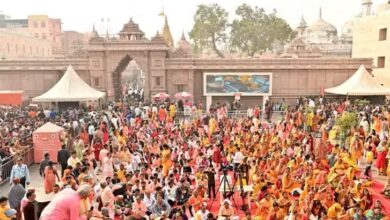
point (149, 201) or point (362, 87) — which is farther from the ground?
point (362, 87)

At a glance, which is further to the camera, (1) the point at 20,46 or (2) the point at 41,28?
(2) the point at 41,28

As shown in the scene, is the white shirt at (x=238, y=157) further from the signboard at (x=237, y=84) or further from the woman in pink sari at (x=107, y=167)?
the signboard at (x=237, y=84)

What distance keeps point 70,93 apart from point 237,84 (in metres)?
10.6

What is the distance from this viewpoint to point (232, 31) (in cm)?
4200

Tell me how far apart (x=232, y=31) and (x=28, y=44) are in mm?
29838

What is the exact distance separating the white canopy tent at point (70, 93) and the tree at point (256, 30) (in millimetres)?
23476

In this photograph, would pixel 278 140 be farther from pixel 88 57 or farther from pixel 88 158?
pixel 88 57

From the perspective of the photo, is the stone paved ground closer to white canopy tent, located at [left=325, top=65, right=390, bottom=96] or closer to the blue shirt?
the blue shirt

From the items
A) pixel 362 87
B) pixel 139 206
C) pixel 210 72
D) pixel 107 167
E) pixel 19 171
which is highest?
pixel 210 72

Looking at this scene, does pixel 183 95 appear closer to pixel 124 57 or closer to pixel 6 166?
pixel 124 57

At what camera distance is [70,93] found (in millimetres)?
20688

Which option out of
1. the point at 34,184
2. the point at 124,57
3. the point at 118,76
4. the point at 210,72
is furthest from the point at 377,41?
the point at 34,184

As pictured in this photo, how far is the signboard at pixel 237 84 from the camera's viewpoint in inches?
1009

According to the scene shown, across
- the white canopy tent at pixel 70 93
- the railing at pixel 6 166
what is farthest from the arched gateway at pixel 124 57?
the railing at pixel 6 166
